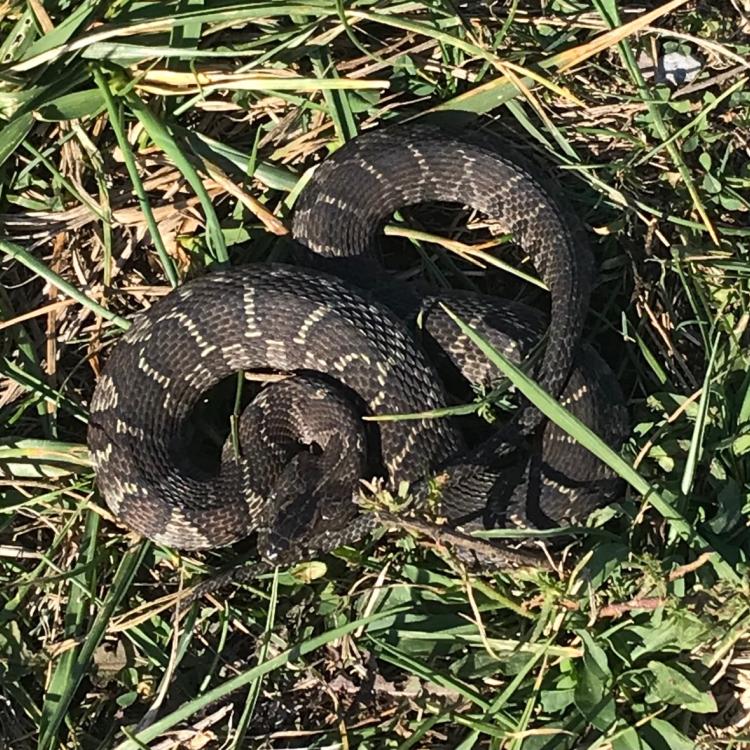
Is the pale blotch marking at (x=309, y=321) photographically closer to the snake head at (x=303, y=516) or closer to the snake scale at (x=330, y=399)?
the snake scale at (x=330, y=399)

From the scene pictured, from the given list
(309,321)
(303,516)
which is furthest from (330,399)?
(303,516)

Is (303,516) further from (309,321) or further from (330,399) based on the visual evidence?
(309,321)

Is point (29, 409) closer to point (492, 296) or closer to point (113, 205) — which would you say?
point (113, 205)

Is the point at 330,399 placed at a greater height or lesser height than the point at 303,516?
greater

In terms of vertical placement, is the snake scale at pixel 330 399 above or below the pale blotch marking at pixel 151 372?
below

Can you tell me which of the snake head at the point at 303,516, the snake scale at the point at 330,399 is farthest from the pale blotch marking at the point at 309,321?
the snake head at the point at 303,516

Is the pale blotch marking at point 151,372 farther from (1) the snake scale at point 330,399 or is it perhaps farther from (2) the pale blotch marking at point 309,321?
(2) the pale blotch marking at point 309,321

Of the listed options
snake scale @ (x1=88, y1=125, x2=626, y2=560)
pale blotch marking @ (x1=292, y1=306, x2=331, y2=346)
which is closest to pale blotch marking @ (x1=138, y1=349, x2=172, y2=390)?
snake scale @ (x1=88, y1=125, x2=626, y2=560)

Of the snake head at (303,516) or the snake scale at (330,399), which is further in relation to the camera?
the snake scale at (330,399)

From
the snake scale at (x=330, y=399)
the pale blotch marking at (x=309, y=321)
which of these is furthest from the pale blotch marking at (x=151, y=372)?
the pale blotch marking at (x=309, y=321)
